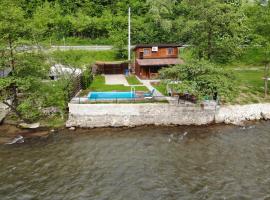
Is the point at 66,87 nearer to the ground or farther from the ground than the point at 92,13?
nearer to the ground

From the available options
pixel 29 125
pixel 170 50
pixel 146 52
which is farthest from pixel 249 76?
pixel 29 125

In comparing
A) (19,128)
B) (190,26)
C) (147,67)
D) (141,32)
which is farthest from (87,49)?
(19,128)

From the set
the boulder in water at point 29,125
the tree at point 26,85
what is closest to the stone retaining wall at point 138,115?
the boulder in water at point 29,125

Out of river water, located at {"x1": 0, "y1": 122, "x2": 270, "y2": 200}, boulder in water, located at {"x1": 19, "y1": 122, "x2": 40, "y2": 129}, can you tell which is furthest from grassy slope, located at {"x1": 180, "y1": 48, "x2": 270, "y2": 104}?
boulder in water, located at {"x1": 19, "y1": 122, "x2": 40, "y2": 129}

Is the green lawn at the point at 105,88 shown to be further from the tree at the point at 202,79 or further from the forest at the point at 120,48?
the tree at the point at 202,79

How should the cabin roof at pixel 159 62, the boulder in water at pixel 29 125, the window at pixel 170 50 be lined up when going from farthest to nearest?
the window at pixel 170 50, the cabin roof at pixel 159 62, the boulder in water at pixel 29 125

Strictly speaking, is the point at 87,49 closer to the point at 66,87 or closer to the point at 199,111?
the point at 66,87

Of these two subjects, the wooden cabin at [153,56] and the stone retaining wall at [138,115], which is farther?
the wooden cabin at [153,56]

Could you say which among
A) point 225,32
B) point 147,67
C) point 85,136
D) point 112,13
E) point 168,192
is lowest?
point 168,192
